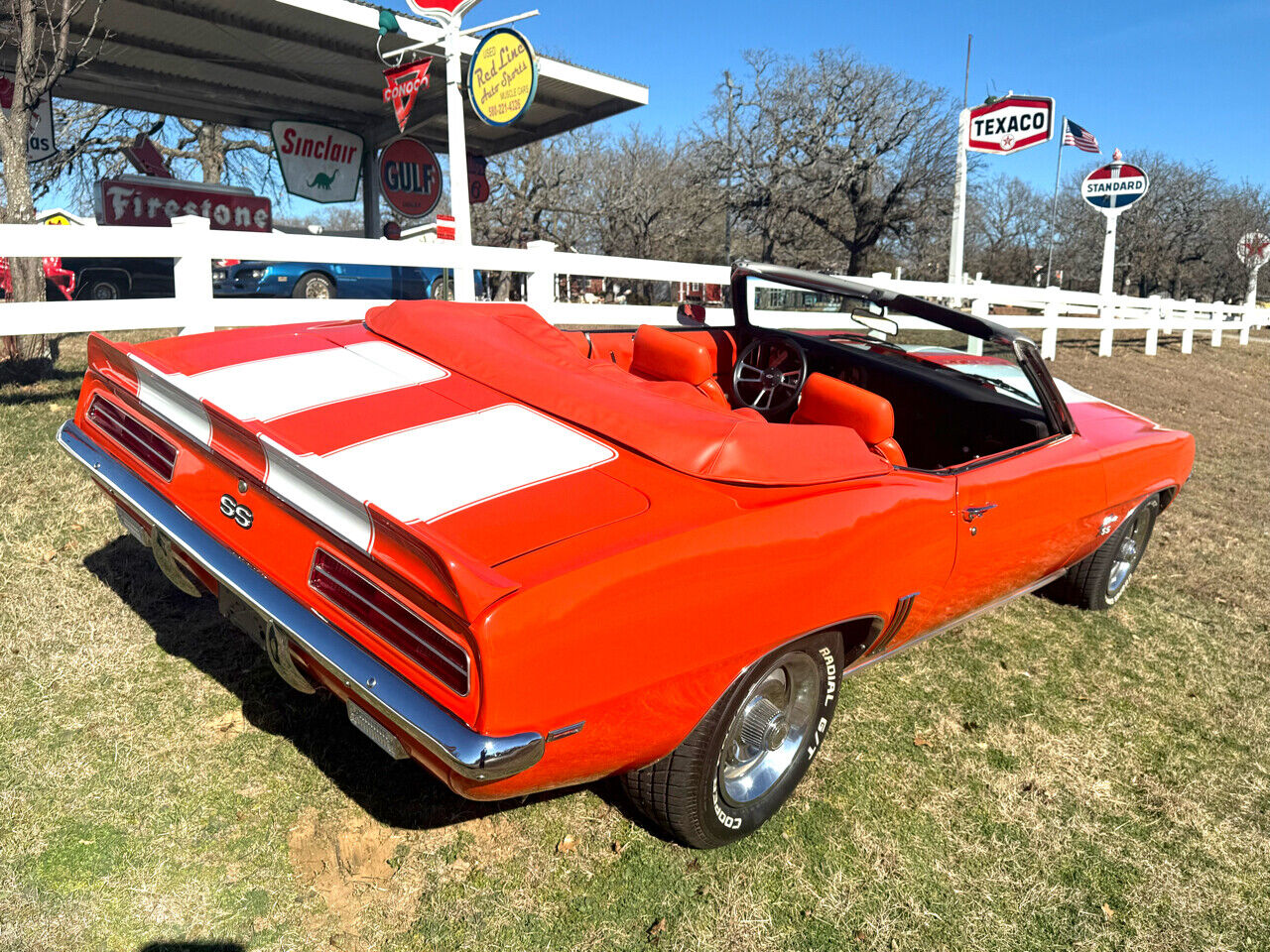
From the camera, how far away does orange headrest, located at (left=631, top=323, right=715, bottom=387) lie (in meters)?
3.32

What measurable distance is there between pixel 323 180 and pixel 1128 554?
13.3 metres

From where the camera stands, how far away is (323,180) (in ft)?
45.8

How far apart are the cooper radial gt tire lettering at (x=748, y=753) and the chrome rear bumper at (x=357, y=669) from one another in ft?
1.80

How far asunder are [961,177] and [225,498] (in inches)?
529

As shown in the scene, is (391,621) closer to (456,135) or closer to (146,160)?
(456,135)

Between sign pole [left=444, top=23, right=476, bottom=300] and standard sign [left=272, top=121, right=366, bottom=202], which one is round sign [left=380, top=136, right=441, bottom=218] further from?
sign pole [left=444, top=23, right=476, bottom=300]

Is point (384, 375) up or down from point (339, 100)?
down

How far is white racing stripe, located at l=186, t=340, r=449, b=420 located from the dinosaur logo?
12459mm

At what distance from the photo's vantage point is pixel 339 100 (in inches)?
514

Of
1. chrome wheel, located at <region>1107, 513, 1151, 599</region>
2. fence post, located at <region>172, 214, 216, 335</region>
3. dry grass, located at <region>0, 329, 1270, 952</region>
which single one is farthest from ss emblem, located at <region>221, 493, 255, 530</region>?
chrome wheel, located at <region>1107, 513, 1151, 599</region>

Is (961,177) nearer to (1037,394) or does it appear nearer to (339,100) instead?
(339,100)

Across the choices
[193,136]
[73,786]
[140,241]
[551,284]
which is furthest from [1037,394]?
[193,136]

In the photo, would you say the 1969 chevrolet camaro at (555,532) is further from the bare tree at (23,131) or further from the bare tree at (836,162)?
the bare tree at (836,162)

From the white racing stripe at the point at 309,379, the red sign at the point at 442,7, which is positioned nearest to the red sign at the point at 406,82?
the red sign at the point at 442,7
